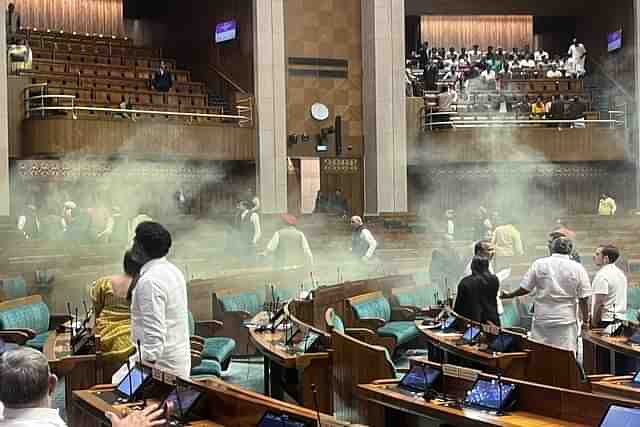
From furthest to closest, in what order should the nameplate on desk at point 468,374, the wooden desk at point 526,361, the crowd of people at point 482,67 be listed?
the crowd of people at point 482,67 → the wooden desk at point 526,361 → the nameplate on desk at point 468,374

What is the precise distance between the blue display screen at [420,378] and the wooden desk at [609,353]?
2.27 metres

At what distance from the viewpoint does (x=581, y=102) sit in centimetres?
2284

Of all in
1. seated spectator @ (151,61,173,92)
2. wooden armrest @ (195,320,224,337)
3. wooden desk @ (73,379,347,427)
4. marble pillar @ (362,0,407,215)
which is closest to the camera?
wooden desk @ (73,379,347,427)

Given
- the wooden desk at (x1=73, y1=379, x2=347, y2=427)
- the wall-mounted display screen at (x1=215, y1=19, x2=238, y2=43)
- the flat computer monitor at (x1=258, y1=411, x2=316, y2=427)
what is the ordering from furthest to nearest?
the wall-mounted display screen at (x1=215, y1=19, x2=238, y2=43) < the wooden desk at (x1=73, y1=379, x2=347, y2=427) < the flat computer monitor at (x1=258, y1=411, x2=316, y2=427)

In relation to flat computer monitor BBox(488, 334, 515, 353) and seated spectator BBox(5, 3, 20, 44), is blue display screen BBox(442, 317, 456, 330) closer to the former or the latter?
flat computer monitor BBox(488, 334, 515, 353)

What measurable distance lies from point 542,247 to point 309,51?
6.84 metres

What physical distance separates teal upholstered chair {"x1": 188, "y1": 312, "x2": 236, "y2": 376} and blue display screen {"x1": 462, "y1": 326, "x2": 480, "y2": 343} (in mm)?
1945

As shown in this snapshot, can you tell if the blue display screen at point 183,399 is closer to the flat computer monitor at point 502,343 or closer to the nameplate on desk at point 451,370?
the nameplate on desk at point 451,370

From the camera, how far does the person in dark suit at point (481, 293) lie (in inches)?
288

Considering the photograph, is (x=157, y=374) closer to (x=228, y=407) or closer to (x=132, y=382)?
(x=132, y=382)

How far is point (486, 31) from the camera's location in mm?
29469

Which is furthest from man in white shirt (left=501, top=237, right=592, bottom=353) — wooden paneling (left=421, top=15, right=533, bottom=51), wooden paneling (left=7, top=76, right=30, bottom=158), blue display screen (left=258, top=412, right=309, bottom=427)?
wooden paneling (left=421, top=15, right=533, bottom=51)

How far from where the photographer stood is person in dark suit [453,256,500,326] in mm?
7305

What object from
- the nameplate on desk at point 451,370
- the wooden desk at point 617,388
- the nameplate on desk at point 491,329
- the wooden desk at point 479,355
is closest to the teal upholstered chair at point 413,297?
the wooden desk at point 479,355
